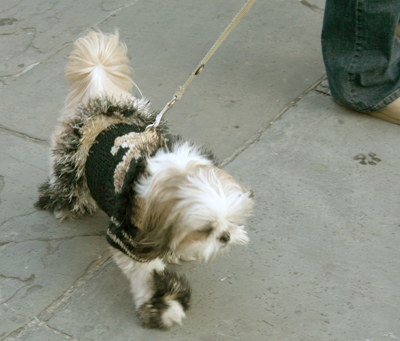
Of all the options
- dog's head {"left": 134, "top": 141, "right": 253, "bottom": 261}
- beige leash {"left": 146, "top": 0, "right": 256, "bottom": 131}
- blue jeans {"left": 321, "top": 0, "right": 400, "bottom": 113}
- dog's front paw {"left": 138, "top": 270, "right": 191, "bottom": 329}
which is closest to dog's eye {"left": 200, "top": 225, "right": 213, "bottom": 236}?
dog's head {"left": 134, "top": 141, "right": 253, "bottom": 261}

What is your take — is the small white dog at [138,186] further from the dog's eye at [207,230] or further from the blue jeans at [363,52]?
the blue jeans at [363,52]

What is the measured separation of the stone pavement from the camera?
254cm

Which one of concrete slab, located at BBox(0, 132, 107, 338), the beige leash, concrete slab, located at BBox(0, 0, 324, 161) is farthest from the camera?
concrete slab, located at BBox(0, 0, 324, 161)

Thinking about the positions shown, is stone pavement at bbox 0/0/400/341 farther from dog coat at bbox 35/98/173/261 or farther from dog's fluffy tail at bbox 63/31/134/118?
dog's fluffy tail at bbox 63/31/134/118

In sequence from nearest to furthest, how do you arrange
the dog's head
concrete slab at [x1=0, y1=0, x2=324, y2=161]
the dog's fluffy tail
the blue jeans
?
the dog's head, the dog's fluffy tail, the blue jeans, concrete slab at [x1=0, y1=0, x2=324, y2=161]

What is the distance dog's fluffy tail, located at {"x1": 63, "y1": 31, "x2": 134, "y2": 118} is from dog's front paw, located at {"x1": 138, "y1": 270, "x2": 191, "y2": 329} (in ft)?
4.13

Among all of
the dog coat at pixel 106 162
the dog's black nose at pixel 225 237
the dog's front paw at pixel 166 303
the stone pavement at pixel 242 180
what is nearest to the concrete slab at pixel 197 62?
the stone pavement at pixel 242 180

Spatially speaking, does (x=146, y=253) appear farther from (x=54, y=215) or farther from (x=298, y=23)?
(x=298, y=23)

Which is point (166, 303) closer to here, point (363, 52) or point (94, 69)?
point (94, 69)

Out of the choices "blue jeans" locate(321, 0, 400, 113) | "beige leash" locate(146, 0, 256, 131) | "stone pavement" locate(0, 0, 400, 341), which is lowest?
"stone pavement" locate(0, 0, 400, 341)

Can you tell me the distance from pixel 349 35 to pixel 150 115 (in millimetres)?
1804

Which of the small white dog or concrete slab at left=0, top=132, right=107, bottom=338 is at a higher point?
the small white dog

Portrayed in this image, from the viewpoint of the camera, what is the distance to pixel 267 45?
4.80 m

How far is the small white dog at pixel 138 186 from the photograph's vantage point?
2107 mm
